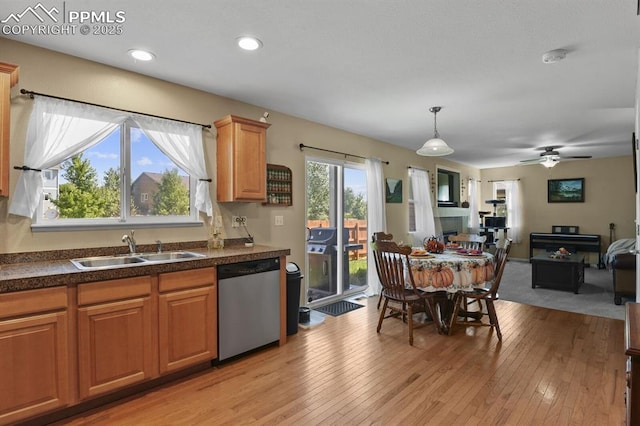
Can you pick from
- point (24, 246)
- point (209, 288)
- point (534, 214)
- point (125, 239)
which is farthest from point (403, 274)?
point (534, 214)

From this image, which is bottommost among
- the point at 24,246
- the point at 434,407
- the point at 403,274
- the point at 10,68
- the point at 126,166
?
the point at 434,407

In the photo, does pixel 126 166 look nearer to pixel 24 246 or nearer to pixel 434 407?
pixel 24 246

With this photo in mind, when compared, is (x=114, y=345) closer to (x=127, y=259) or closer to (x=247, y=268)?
(x=127, y=259)

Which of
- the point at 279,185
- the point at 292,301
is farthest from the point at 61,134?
the point at 292,301

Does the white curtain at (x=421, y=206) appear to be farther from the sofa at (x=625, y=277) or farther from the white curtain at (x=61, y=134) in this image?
the white curtain at (x=61, y=134)

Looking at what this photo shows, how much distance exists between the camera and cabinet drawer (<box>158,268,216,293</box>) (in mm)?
2430

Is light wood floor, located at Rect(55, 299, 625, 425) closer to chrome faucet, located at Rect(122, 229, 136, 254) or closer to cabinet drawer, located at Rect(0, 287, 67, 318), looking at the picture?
cabinet drawer, located at Rect(0, 287, 67, 318)

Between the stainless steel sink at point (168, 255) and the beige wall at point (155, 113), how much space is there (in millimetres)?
146

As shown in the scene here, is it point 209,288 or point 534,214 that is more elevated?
point 534,214

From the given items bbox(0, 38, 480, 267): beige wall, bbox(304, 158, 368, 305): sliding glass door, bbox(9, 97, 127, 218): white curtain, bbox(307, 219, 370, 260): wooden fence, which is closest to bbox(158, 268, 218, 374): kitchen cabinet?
bbox(0, 38, 480, 267): beige wall

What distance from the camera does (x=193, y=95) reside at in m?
3.24

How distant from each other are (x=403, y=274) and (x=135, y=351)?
95.9 inches

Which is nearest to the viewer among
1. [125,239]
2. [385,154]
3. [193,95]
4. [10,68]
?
[10,68]

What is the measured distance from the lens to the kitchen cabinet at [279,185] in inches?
151
